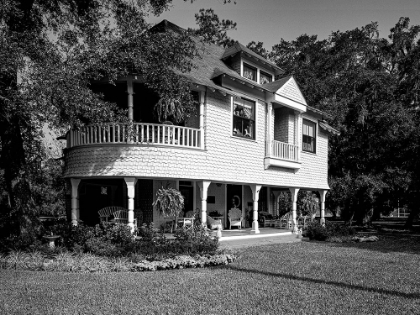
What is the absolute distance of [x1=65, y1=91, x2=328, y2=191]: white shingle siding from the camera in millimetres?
13078

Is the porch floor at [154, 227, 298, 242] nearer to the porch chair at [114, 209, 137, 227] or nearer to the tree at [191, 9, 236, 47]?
the porch chair at [114, 209, 137, 227]

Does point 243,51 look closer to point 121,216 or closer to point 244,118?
point 244,118

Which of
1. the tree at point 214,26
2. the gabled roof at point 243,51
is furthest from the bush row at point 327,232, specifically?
the tree at point 214,26

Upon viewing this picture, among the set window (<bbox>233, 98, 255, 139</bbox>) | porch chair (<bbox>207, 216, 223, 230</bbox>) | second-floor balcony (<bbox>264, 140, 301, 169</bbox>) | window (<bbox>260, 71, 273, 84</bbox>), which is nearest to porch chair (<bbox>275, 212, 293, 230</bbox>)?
second-floor balcony (<bbox>264, 140, 301, 169</bbox>)

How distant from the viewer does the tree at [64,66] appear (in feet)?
30.4

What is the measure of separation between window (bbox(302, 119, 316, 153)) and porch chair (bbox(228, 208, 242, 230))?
513cm

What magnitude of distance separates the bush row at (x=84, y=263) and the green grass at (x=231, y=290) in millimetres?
508

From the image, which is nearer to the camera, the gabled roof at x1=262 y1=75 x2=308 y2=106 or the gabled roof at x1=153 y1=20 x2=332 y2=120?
the gabled roof at x1=153 y1=20 x2=332 y2=120

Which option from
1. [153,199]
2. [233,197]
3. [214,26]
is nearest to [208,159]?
[153,199]

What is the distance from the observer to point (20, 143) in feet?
38.0

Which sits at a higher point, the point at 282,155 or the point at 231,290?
the point at 282,155

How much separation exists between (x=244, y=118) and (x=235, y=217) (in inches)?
212

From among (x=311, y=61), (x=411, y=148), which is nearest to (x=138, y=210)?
(x=411, y=148)

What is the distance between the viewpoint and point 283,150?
18516 millimetres
